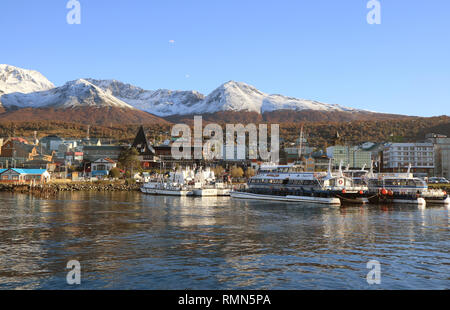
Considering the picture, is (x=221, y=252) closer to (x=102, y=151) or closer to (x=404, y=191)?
(x=404, y=191)

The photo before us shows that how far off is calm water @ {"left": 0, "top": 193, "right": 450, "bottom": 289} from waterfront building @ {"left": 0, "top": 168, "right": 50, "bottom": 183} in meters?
64.9

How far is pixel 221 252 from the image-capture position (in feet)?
74.9

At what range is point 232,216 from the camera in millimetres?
41688

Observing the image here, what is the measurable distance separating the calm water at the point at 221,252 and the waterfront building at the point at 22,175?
64852 mm

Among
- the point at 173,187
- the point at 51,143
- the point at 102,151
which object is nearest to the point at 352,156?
the point at 173,187

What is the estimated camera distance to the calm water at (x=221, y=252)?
17297mm

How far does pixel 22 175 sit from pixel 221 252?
8859 cm

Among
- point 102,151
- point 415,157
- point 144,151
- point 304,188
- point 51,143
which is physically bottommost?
point 304,188

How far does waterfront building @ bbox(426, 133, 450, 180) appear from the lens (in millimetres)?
127625

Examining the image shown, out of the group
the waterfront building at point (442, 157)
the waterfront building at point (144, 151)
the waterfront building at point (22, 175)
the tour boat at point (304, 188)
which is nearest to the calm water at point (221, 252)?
the tour boat at point (304, 188)

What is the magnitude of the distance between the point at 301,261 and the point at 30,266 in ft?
42.8

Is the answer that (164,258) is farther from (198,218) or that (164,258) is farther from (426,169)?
(426,169)
